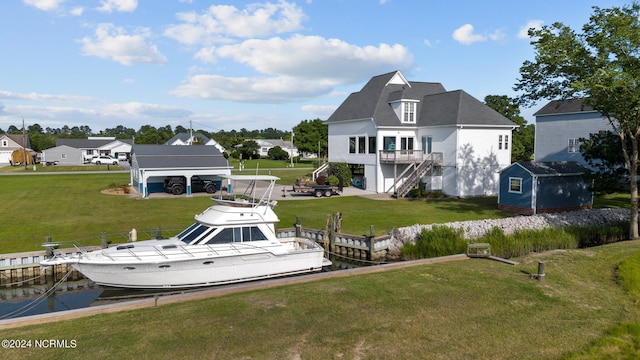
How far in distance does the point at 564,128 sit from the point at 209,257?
3764 cm

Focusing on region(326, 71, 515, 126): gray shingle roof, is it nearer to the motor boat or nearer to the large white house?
the large white house

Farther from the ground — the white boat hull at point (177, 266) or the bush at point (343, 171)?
the bush at point (343, 171)

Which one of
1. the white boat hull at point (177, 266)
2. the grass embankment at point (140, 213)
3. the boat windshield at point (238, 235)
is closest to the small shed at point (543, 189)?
the grass embankment at point (140, 213)

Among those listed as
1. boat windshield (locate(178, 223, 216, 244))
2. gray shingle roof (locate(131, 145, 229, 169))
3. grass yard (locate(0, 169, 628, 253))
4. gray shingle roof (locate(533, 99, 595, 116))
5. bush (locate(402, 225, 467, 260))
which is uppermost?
gray shingle roof (locate(533, 99, 595, 116))

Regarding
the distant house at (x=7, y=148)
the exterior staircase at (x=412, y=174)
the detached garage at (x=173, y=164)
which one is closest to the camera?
the detached garage at (x=173, y=164)

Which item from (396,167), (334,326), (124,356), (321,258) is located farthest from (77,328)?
(396,167)

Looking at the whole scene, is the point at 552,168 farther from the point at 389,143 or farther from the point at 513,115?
the point at 513,115

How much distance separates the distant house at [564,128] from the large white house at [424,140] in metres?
9.27

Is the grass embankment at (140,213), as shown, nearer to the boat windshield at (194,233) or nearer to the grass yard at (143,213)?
the grass yard at (143,213)

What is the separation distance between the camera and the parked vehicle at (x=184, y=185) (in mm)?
31692

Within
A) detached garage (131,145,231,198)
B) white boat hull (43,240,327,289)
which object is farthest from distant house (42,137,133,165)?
white boat hull (43,240,327,289)

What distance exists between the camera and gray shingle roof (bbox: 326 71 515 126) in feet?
106

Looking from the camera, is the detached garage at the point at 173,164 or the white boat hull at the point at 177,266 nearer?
the white boat hull at the point at 177,266

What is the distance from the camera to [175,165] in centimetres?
3127
